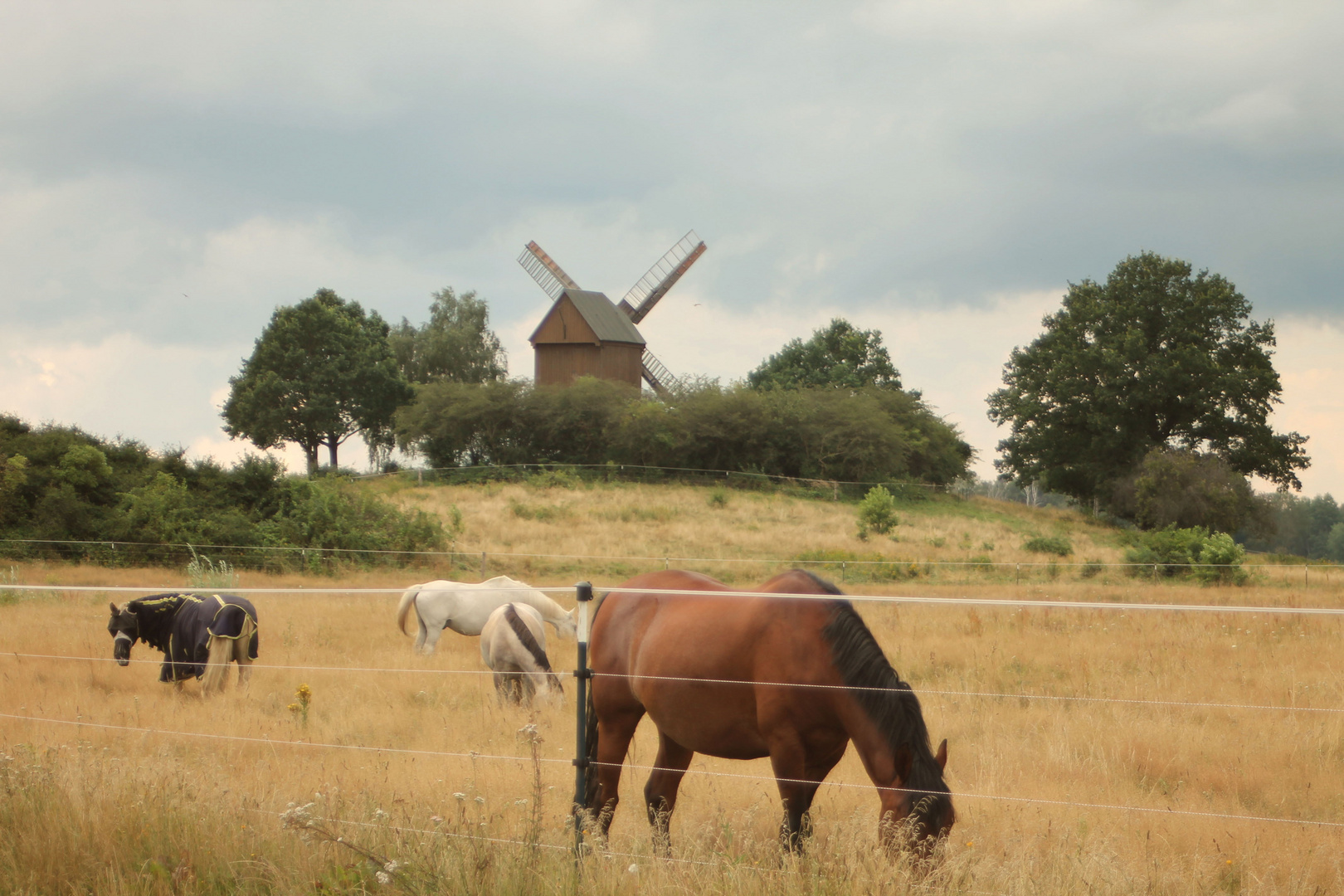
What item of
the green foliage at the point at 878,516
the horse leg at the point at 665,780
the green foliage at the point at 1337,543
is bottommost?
the green foliage at the point at 1337,543

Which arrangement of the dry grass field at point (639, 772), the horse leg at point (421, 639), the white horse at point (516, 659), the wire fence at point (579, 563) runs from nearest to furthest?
the dry grass field at point (639, 772) < the white horse at point (516, 659) < the horse leg at point (421, 639) < the wire fence at point (579, 563)

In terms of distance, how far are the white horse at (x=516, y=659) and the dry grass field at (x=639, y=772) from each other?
1.22 feet

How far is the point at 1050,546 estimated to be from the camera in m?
31.6

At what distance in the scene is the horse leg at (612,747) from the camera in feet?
17.1

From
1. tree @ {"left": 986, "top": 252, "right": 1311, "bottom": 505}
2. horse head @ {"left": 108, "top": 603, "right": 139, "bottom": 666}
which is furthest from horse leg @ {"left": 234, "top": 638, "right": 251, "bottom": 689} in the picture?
tree @ {"left": 986, "top": 252, "right": 1311, "bottom": 505}

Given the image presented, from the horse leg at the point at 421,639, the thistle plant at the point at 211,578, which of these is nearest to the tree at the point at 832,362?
the thistle plant at the point at 211,578

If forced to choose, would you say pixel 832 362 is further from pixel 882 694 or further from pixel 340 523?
pixel 882 694

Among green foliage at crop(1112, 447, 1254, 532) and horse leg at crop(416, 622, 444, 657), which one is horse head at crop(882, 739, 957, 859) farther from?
green foliage at crop(1112, 447, 1254, 532)

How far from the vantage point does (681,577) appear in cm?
554

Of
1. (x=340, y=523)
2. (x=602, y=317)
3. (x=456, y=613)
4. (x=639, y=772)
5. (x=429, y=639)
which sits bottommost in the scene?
(x=639, y=772)

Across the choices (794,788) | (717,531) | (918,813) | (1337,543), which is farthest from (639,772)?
(1337,543)

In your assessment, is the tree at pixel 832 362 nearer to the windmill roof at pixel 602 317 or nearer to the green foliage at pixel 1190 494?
the windmill roof at pixel 602 317

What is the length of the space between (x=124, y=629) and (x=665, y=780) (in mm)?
6709

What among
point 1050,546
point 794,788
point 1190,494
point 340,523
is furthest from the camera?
point 1190,494
